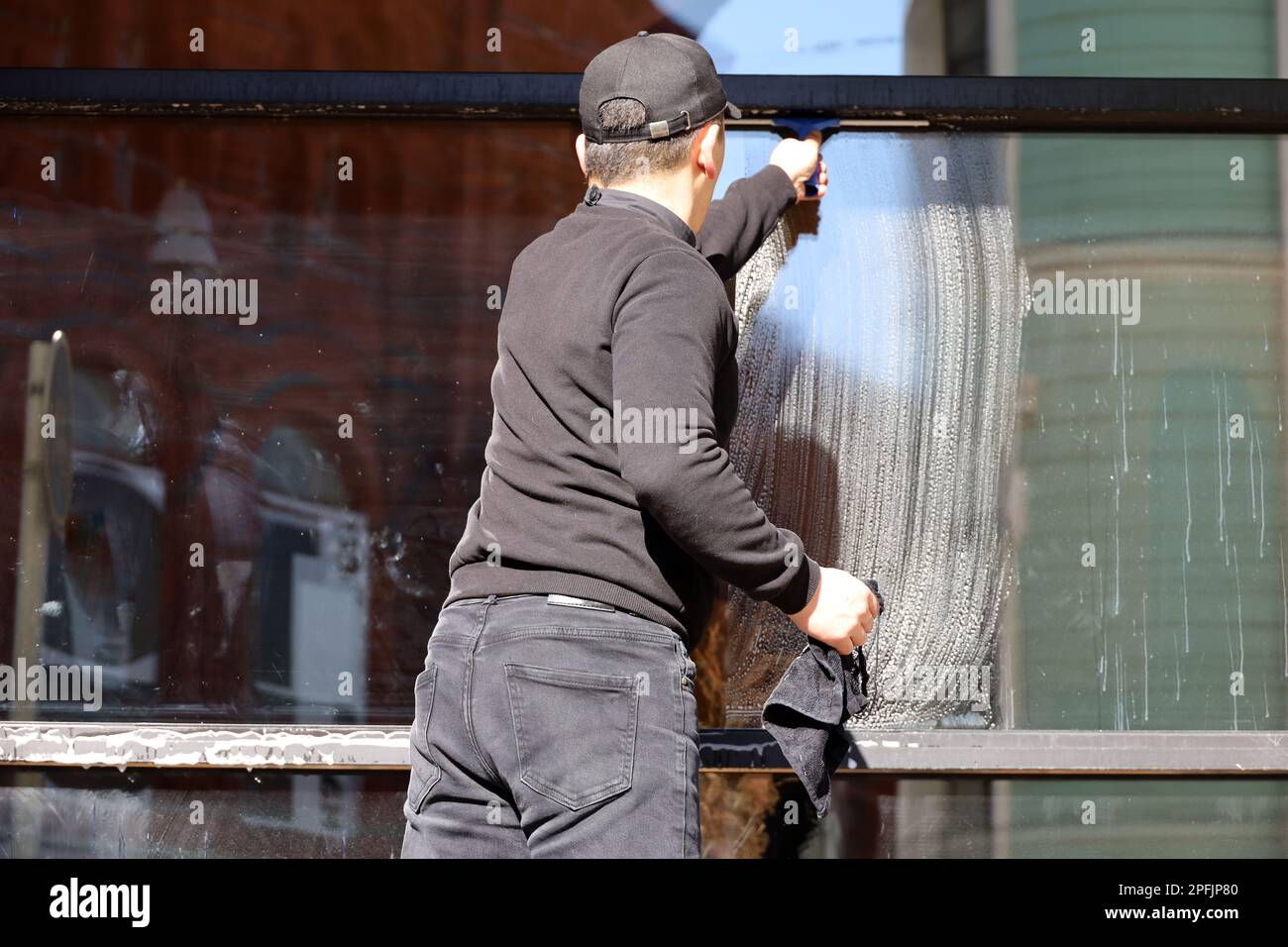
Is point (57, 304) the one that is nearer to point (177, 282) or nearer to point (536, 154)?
point (177, 282)

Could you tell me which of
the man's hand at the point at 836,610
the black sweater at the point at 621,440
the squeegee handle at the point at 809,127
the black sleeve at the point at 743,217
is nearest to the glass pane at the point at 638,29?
the squeegee handle at the point at 809,127

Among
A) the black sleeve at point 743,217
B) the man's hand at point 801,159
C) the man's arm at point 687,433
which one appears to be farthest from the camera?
the man's hand at point 801,159

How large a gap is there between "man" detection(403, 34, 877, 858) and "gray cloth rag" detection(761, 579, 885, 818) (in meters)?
0.07

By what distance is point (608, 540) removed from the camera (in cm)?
174

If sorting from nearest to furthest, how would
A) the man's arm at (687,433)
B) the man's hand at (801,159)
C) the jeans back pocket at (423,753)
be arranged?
the man's arm at (687,433) → the jeans back pocket at (423,753) → the man's hand at (801,159)

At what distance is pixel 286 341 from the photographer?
266 cm

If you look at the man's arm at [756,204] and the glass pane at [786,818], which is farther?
the glass pane at [786,818]

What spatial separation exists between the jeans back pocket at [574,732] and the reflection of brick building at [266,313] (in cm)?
100

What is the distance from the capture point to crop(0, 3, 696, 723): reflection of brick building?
2654 millimetres

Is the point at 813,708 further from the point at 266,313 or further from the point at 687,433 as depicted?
the point at 266,313

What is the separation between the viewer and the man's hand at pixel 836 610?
182cm

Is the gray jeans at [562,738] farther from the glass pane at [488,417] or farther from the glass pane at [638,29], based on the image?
the glass pane at [638,29]
